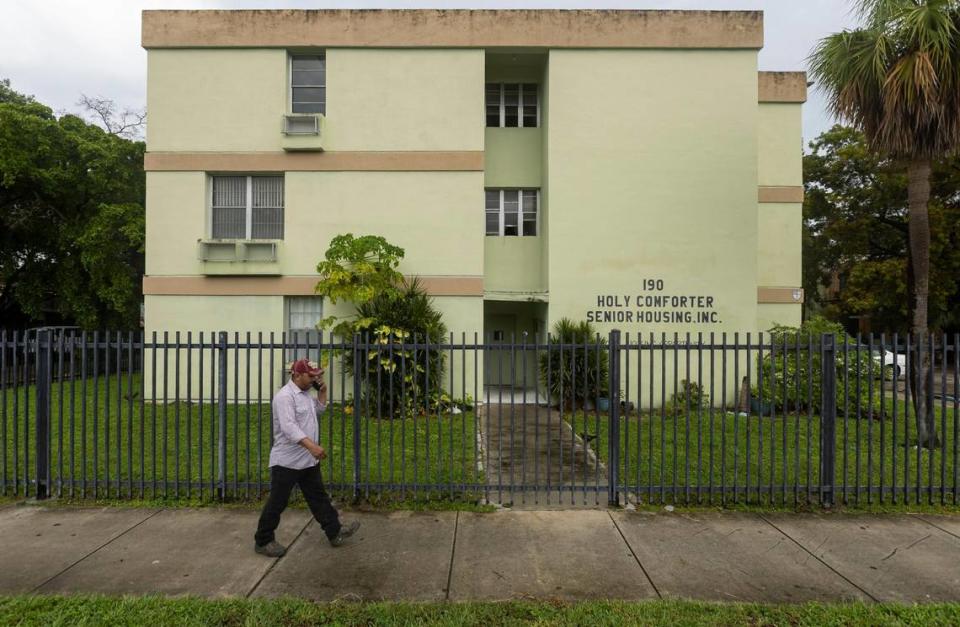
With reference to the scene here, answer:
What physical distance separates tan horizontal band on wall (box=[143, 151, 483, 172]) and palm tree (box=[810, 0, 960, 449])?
6.94m

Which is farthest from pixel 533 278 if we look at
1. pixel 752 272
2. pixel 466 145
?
pixel 752 272

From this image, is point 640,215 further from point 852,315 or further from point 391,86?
point 852,315

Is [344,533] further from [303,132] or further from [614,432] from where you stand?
[303,132]

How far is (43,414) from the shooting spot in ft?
20.4

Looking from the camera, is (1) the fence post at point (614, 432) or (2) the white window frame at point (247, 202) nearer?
(1) the fence post at point (614, 432)

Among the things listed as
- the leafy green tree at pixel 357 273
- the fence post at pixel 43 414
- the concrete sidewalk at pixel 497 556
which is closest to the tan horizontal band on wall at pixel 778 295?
the concrete sidewalk at pixel 497 556

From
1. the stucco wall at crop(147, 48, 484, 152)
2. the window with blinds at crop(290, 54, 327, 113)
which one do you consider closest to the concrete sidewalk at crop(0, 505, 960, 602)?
the stucco wall at crop(147, 48, 484, 152)

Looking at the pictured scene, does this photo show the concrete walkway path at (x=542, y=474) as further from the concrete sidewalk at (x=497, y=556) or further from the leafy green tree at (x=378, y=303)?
the leafy green tree at (x=378, y=303)

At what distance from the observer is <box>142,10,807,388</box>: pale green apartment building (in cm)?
1214

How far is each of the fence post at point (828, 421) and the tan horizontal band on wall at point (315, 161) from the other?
8.17 metres

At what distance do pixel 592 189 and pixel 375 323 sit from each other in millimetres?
5863

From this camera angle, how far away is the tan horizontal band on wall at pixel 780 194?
14.8 meters

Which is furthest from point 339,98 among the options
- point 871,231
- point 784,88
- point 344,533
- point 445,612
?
point 871,231

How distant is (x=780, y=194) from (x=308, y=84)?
1287cm
